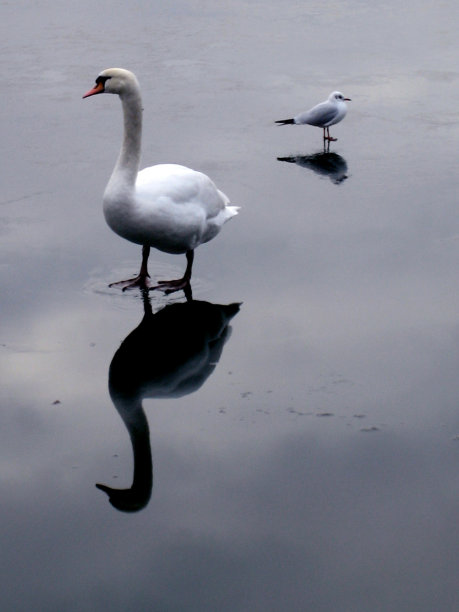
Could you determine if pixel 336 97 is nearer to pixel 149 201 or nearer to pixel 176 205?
pixel 176 205

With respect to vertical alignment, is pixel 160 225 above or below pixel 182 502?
above

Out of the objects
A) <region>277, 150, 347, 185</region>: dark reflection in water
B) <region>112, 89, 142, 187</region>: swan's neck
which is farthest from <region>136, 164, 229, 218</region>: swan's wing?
<region>277, 150, 347, 185</region>: dark reflection in water

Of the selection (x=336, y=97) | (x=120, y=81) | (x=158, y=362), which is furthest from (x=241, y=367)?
(x=336, y=97)

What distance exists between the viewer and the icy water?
4.50m

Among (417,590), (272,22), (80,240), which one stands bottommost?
(417,590)

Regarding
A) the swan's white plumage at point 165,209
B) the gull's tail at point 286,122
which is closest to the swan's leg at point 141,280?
the swan's white plumage at point 165,209

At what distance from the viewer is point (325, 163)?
1021 cm

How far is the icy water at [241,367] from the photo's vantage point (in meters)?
4.50

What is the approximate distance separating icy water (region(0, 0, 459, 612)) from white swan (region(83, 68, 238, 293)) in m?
0.30

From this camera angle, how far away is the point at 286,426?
18.4 ft

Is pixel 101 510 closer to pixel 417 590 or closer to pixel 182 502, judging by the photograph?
pixel 182 502

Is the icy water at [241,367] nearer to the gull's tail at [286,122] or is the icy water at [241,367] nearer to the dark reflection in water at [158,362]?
the dark reflection in water at [158,362]

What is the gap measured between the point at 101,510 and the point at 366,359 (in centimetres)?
207

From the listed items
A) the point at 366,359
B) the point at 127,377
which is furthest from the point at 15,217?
the point at 366,359
